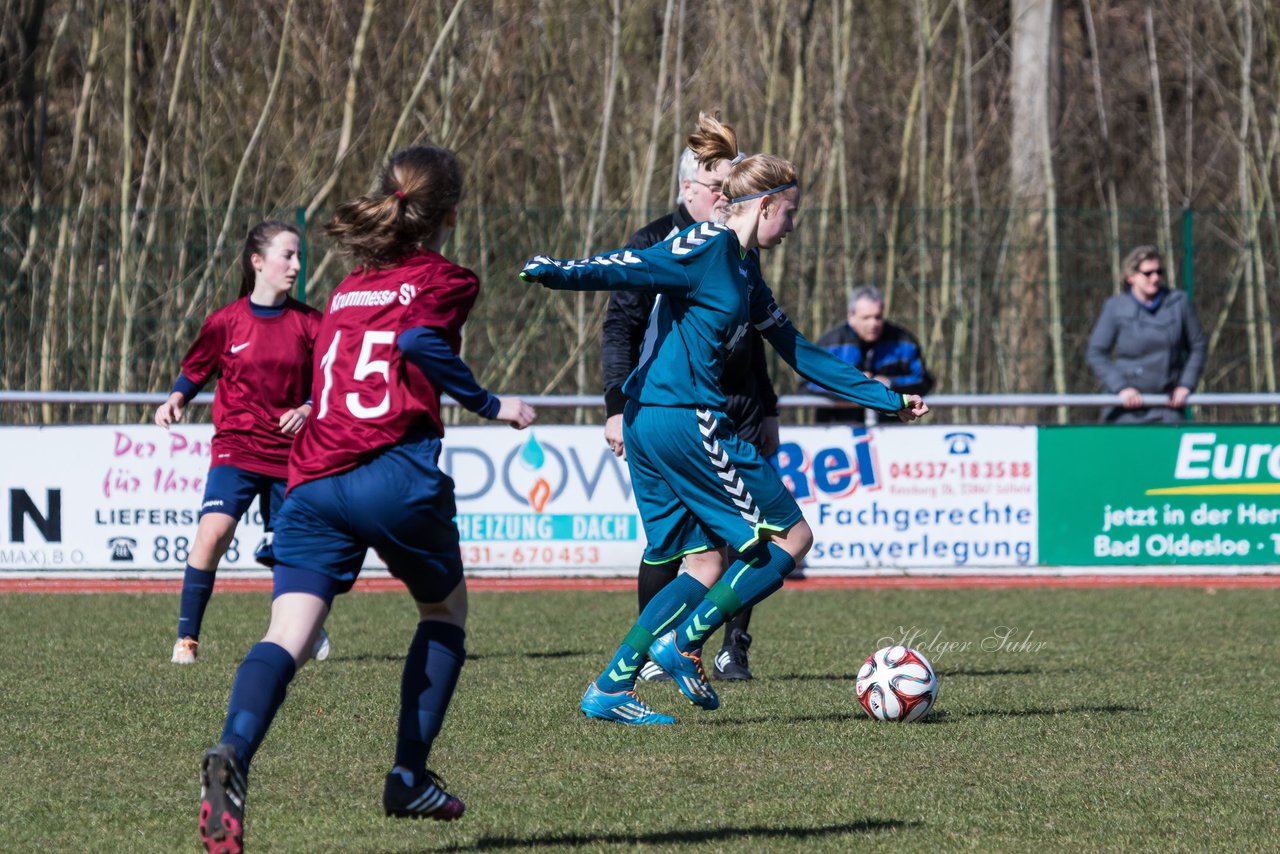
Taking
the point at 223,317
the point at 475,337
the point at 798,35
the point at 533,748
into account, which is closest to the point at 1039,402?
the point at 475,337

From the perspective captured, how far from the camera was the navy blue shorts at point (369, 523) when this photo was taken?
4.28 m

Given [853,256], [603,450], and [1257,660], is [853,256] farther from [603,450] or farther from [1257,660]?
[1257,660]

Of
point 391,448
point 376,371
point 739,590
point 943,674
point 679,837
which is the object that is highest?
point 376,371

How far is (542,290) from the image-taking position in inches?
539

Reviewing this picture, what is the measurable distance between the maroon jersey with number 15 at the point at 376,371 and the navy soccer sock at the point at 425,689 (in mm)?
483

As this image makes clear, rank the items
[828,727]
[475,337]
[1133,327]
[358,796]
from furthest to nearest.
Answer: [475,337]
[1133,327]
[828,727]
[358,796]

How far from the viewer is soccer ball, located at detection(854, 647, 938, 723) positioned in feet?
20.9

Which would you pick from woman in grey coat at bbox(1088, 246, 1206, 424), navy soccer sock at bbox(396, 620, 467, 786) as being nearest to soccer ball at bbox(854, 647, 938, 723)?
navy soccer sock at bbox(396, 620, 467, 786)

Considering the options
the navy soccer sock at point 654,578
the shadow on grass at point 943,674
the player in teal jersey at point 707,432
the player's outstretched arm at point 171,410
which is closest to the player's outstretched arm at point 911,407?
the player in teal jersey at point 707,432

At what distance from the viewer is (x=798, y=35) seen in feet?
54.3

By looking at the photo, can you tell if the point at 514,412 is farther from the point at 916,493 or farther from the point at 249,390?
the point at 916,493

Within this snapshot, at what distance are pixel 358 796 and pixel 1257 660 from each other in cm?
471

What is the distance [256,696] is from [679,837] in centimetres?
111

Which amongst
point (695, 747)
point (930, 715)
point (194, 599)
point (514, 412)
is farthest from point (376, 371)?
point (194, 599)
